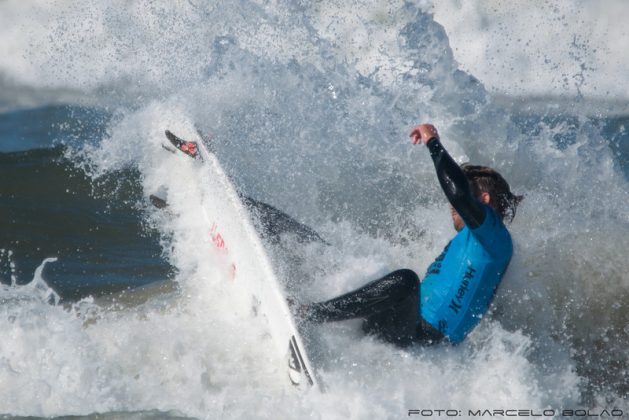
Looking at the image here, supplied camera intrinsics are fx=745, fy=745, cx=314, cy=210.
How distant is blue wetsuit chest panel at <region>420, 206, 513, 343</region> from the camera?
3494 millimetres

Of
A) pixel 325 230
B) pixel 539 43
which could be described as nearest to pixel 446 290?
pixel 325 230

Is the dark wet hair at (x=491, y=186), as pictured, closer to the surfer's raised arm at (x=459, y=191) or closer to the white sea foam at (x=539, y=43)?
the surfer's raised arm at (x=459, y=191)

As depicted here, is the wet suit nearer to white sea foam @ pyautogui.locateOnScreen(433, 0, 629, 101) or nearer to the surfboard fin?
the surfboard fin

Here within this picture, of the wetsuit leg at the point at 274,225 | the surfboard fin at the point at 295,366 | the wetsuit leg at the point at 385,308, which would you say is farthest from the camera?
the wetsuit leg at the point at 274,225

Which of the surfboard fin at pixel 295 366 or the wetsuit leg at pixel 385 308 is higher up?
the wetsuit leg at pixel 385 308

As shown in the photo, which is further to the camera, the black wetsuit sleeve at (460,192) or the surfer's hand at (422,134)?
the surfer's hand at (422,134)

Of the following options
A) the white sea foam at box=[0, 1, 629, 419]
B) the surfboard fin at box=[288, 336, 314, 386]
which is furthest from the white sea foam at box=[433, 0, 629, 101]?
the surfboard fin at box=[288, 336, 314, 386]

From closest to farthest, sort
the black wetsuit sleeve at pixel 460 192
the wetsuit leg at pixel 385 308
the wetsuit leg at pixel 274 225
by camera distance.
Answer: the black wetsuit sleeve at pixel 460 192 → the wetsuit leg at pixel 385 308 → the wetsuit leg at pixel 274 225

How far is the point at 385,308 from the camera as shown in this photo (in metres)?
3.75

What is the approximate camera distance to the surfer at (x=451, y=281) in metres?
3.42

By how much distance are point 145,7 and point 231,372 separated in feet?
23.0

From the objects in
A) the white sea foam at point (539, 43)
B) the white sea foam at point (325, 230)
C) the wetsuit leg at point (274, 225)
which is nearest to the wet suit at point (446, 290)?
the white sea foam at point (325, 230)

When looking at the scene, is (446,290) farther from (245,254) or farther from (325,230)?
(325,230)

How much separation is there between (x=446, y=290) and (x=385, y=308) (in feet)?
1.07
